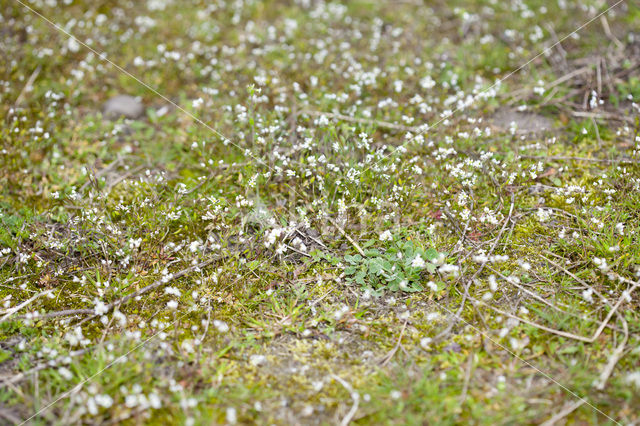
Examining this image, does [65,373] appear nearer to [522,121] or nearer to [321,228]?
[321,228]

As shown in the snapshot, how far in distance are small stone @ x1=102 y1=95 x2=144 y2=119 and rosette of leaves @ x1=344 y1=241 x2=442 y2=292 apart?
3.40 meters

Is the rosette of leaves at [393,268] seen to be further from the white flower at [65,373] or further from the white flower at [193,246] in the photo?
the white flower at [65,373]

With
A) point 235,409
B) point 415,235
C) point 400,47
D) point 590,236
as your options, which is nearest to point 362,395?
point 235,409

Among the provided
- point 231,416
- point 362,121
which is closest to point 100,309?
point 231,416

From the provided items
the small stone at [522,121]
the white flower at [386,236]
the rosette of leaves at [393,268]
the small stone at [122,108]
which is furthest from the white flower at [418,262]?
the small stone at [122,108]

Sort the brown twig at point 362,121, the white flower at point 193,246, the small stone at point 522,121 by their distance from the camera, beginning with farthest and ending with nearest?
1. the small stone at point 522,121
2. the brown twig at point 362,121
3. the white flower at point 193,246

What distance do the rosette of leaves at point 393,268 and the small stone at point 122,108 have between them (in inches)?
134

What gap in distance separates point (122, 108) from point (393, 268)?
3910 millimetres

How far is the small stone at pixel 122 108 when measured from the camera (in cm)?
574

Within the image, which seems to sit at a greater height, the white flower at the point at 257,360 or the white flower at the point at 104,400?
the white flower at the point at 104,400

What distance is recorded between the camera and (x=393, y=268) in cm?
364

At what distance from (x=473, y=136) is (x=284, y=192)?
6.38 feet

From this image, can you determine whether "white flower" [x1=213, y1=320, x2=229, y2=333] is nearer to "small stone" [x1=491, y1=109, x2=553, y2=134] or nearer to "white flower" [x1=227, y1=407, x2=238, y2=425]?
"white flower" [x1=227, y1=407, x2=238, y2=425]

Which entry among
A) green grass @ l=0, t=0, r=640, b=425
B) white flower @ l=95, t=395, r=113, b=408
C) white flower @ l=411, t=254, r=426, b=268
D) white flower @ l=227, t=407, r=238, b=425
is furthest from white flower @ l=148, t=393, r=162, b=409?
white flower @ l=411, t=254, r=426, b=268
